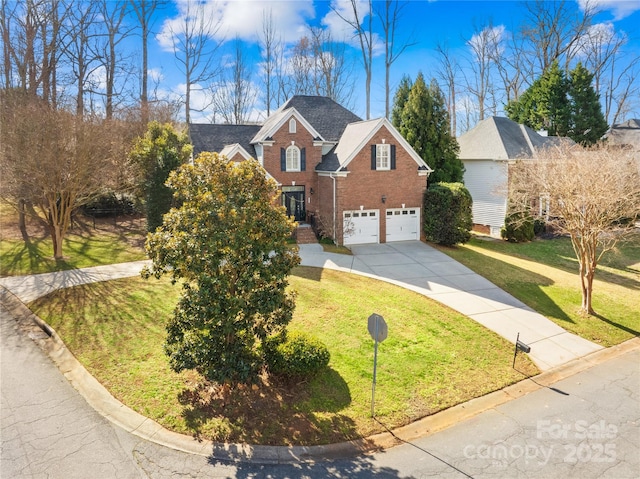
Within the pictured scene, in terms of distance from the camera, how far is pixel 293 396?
30.8 feet

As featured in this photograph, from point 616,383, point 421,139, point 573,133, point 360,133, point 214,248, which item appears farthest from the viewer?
point 573,133

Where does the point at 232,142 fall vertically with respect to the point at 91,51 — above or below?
below

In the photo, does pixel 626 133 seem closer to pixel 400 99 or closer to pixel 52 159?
pixel 400 99

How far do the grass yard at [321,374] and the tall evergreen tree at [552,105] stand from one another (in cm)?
3129

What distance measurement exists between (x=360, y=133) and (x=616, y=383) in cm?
1772

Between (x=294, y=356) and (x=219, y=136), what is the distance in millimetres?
22169

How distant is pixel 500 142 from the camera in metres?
28.1

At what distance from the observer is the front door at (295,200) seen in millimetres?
25641

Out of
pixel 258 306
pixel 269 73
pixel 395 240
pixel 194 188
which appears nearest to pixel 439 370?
pixel 258 306

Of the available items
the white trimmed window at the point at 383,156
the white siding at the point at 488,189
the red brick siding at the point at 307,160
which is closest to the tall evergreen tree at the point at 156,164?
the red brick siding at the point at 307,160

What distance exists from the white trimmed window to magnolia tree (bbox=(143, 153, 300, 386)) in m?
15.4

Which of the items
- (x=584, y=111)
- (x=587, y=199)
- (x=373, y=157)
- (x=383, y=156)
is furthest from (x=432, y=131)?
(x=584, y=111)

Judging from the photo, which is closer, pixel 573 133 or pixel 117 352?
pixel 117 352

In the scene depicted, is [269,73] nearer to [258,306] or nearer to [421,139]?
[421,139]
